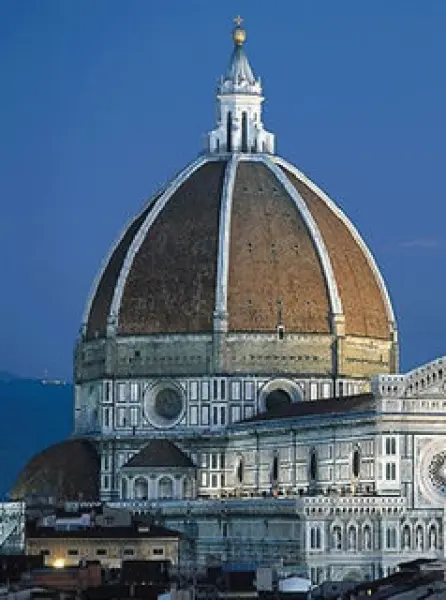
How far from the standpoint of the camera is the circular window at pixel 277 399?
158000mm

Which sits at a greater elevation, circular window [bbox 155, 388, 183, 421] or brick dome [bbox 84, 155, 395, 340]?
brick dome [bbox 84, 155, 395, 340]

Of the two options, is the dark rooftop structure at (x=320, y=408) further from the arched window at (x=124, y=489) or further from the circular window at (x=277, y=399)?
the arched window at (x=124, y=489)

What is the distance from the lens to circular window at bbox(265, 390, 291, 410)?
6220 inches

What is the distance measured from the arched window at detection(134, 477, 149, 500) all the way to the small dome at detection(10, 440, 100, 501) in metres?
2.34

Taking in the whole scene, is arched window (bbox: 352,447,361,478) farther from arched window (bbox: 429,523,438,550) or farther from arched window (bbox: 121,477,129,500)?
arched window (bbox: 121,477,129,500)

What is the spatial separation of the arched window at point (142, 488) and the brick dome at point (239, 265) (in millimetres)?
6385

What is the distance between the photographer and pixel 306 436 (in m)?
148

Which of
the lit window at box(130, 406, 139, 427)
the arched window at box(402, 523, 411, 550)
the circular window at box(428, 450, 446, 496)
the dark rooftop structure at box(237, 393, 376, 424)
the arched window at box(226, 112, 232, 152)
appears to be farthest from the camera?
the arched window at box(226, 112, 232, 152)

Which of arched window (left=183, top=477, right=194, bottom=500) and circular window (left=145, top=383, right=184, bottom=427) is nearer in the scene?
arched window (left=183, top=477, right=194, bottom=500)

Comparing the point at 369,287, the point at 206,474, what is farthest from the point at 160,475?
the point at 369,287

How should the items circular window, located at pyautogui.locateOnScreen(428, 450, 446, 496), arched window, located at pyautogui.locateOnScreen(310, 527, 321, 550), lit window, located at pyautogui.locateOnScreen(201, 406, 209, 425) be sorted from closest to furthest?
1. arched window, located at pyautogui.locateOnScreen(310, 527, 321, 550)
2. circular window, located at pyautogui.locateOnScreen(428, 450, 446, 496)
3. lit window, located at pyautogui.locateOnScreen(201, 406, 209, 425)

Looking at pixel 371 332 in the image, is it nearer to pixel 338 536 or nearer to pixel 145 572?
pixel 338 536

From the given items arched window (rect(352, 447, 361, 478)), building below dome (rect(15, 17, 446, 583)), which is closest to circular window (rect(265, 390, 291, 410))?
building below dome (rect(15, 17, 446, 583))

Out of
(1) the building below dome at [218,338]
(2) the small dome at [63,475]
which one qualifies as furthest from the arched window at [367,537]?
(2) the small dome at [63,475]
